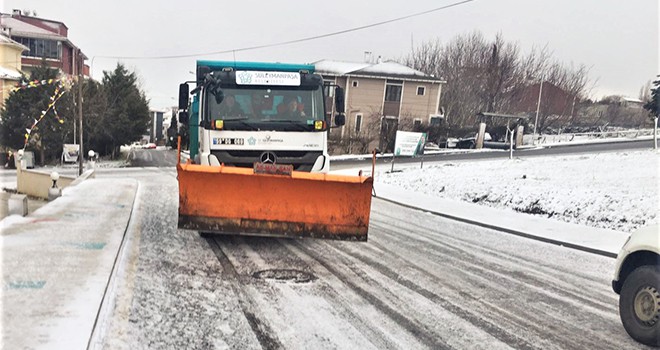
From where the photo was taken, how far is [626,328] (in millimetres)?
4676

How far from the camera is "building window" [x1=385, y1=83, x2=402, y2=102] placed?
153ft

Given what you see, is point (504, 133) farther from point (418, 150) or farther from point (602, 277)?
point (602, 277)

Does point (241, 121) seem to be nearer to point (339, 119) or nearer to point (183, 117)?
point (339, 119)

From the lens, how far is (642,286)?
4.54 metres

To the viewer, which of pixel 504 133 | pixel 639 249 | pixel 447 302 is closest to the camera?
pixel 639 249

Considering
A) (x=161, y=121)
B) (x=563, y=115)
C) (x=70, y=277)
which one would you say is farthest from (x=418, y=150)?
(x=161, y=121)

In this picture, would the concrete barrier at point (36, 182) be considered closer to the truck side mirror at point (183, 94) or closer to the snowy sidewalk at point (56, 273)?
the truck side mirror at point (183, 94)

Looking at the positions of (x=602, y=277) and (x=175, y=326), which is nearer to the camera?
(x=175, y=326)

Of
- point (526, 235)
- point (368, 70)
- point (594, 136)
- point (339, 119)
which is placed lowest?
point (526, 235)

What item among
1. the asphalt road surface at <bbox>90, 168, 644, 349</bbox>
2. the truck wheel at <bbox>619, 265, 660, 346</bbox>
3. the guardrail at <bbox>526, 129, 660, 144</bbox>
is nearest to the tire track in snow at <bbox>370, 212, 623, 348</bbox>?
the asphalt road surface at <bbox>90, 168, 644, 349</bbox>

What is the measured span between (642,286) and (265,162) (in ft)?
17.3

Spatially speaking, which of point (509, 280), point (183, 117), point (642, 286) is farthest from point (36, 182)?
point (642, 286)

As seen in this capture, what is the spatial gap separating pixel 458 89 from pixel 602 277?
50462 mm

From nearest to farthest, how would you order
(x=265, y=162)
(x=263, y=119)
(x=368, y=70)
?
(x=265, y=162), (x=263, y=119), (x=368, y=70)
